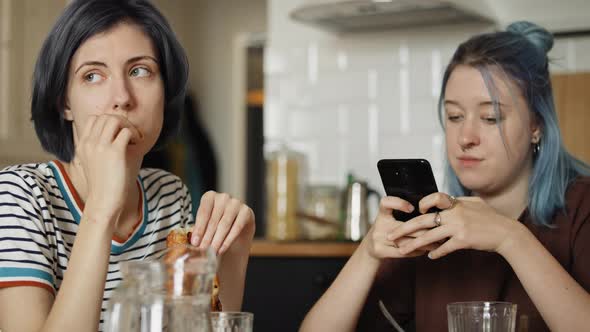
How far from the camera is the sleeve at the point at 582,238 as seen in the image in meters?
1.58

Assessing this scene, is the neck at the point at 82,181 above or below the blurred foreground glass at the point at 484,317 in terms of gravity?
above

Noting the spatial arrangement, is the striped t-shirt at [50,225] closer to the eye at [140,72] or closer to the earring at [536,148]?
the eye at [140,72]

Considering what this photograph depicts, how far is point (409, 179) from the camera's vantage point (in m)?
1.35

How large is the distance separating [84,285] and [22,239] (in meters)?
0.26

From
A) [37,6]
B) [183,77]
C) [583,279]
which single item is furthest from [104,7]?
[37,6]

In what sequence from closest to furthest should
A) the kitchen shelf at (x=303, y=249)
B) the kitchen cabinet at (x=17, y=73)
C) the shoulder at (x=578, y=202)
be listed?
the shoulder at (x=578, y=202) → the kitchen shelf at (x=303, y=249) → the kitchen cabinet at (x=17, y=73)

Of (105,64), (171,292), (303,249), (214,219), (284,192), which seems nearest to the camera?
(171,292)

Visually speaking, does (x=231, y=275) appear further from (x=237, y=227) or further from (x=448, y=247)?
(x=448, y=247)

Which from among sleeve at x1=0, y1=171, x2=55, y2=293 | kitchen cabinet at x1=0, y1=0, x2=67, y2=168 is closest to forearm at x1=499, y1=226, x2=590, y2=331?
sleeve at x1=0, y1=171, x2=55, y2=293

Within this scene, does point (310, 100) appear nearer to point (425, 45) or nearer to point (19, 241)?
point (425, 45)

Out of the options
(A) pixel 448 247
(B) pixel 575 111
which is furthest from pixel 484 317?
(B) pixel 575 111

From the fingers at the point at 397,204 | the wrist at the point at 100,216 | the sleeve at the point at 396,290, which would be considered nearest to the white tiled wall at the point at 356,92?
the sleeve at the point at 396,290

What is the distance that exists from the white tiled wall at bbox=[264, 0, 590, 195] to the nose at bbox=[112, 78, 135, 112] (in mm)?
1935

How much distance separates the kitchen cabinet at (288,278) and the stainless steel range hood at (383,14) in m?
0.91
